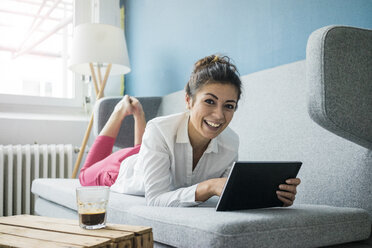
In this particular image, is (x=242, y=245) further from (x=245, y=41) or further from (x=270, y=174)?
(x=245, y=41)

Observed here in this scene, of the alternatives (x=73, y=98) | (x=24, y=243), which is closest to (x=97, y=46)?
(x=73, y=98)

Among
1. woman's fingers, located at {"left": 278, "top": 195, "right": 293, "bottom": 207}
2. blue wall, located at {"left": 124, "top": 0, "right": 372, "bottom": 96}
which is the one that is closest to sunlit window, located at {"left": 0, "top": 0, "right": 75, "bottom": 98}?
blue wall, located at {"left": 124, "top": 0, "right": 372, "bottom": 96}

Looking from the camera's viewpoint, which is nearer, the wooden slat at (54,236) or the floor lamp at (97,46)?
the wooden slat at (54,236)

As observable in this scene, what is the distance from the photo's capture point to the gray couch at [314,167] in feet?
3.02

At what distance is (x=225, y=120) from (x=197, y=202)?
309 millimetres

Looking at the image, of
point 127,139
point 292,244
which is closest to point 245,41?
point 127,139

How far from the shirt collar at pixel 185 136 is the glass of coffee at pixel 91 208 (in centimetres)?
51

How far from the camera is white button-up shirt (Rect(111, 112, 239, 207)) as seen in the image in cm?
131

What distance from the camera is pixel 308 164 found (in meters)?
1.49

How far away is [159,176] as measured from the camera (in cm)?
132

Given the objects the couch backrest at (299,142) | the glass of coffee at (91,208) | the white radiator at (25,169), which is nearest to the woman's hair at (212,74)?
the couch backrest at (299,142)

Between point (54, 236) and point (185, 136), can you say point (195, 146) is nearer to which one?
point (185, 136)

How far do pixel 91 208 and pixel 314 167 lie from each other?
897 mm

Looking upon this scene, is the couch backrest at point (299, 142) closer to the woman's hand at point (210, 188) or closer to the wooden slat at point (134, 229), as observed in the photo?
the woman's hand at point (210, 188)
